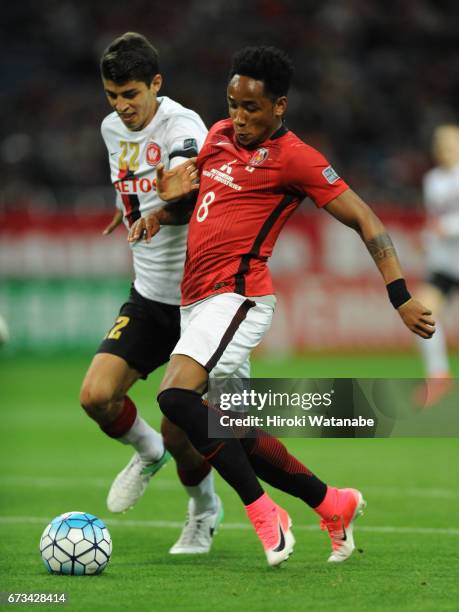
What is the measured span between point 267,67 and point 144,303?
1588 millimetres

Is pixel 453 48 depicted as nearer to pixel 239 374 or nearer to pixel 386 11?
pixel 386 11

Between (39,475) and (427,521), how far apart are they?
3.35m

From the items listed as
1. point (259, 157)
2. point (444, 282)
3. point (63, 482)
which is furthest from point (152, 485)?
point (444, 282)

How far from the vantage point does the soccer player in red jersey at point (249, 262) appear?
207 inches

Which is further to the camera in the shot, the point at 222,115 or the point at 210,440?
the point at 222,115

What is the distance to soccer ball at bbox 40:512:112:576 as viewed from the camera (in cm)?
527

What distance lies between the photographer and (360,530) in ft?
21.9

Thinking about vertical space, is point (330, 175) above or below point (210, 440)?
above

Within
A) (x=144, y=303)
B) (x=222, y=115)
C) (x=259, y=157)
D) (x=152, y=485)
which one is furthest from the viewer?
(x=222, y=115)

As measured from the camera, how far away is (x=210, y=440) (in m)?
5.29

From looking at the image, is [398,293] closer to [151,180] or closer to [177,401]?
[177,401]

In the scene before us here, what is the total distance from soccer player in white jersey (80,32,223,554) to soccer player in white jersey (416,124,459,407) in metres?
6.29

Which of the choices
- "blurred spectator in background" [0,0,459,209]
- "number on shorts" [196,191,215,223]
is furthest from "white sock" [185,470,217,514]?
"blurred spectator in background" [0,0,459,209]

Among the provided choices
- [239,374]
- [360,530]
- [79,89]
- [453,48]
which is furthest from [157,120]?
[453,48]
